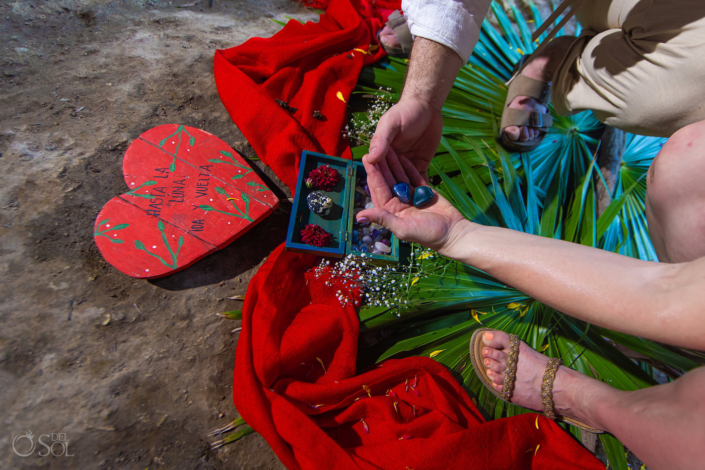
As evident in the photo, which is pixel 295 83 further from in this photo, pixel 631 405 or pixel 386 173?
pixel 631 405

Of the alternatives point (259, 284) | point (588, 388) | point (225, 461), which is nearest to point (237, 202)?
point (259, 284)

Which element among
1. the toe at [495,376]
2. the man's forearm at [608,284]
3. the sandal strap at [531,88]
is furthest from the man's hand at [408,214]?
the sandal strap at [531,88]

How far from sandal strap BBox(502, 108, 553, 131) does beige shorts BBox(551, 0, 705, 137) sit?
0.60 ft

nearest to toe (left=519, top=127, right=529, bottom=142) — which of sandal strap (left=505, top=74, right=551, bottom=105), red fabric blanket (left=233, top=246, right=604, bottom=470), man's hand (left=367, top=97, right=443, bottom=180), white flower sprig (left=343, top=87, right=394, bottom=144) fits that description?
sandal strap (left=505, top=74, right=551, bottom=105)

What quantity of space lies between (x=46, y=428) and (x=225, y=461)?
715 mm

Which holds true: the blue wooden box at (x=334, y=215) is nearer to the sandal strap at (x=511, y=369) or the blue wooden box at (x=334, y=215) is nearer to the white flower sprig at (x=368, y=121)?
the white flower sprig at (x=368, y=121)

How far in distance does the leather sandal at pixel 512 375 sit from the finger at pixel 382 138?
38.5 inches

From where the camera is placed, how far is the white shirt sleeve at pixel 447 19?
1.42 m

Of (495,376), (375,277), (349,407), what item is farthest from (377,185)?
(495,376)

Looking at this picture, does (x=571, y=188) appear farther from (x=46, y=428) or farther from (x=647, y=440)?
(x=46, y=428)

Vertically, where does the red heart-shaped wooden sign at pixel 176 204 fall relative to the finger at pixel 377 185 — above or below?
below

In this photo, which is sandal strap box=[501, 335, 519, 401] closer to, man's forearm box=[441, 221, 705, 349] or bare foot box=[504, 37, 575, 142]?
man's forearm box=[441, 221, 705, 349]

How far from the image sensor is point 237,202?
1.82 metres

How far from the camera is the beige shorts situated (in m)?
1.32
